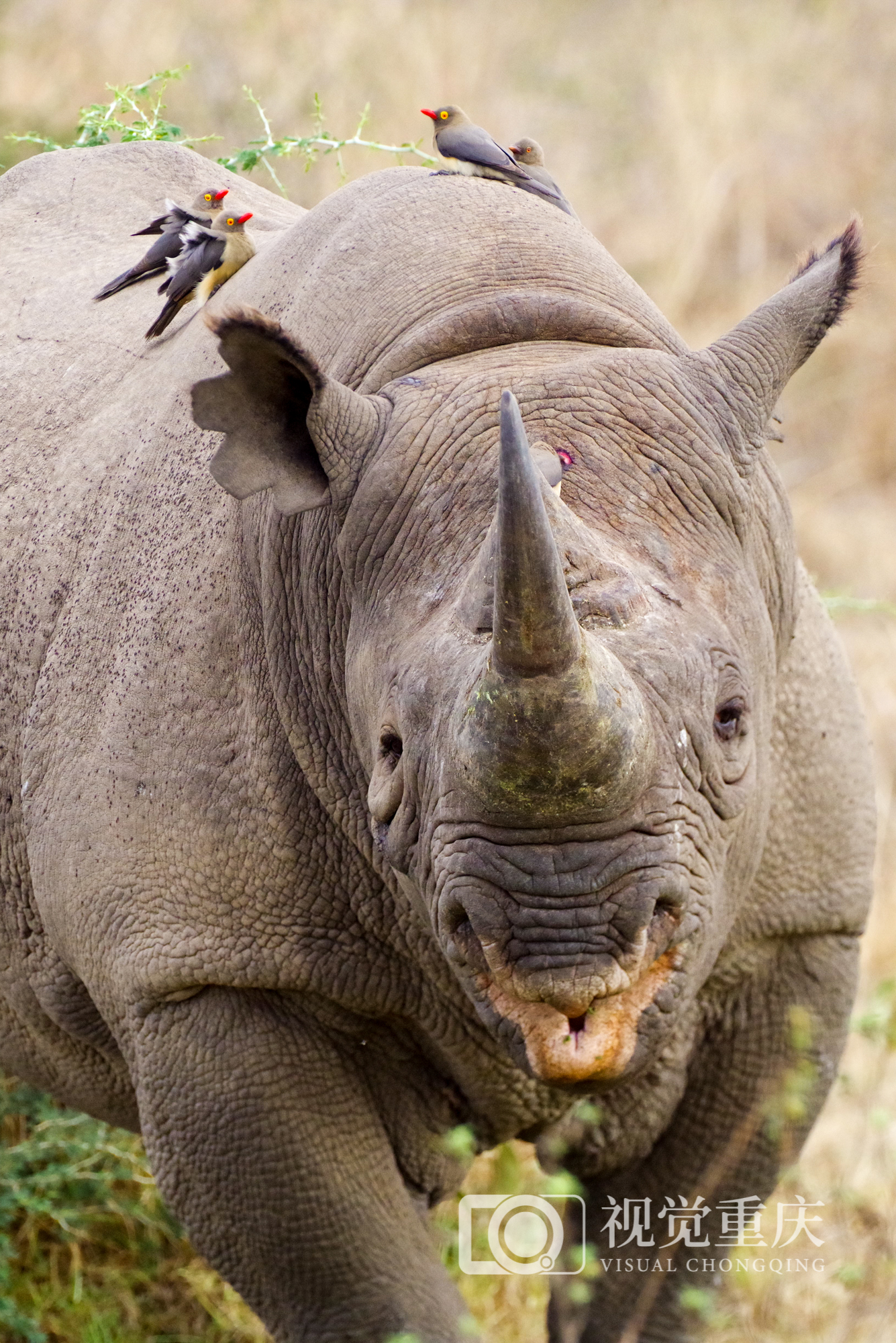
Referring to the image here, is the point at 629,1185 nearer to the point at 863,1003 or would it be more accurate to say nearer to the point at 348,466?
the point at 348,466

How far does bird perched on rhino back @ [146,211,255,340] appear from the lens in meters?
4.15

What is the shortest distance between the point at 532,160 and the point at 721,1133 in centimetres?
214

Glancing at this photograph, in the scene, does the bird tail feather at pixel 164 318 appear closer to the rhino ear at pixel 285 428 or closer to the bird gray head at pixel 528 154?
the bird gray head at pixel 528 154

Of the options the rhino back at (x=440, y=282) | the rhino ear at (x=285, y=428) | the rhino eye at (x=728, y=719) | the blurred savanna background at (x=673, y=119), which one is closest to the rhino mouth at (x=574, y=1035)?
the rhino eye at (x=728, y=719)

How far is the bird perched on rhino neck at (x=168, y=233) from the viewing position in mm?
4305

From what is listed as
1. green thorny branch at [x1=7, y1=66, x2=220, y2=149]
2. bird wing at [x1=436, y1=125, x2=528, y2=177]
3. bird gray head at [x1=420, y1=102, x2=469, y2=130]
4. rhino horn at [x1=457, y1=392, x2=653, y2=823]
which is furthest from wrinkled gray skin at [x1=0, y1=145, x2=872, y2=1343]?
green thorny branch at [x1=7, y1=66, x2=220, y2=149]

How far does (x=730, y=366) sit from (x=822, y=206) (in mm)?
8515

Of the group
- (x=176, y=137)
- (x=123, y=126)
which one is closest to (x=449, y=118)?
(x=123, y=126)

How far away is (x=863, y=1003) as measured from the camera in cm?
666

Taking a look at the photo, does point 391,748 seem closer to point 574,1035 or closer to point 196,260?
point 574,1035

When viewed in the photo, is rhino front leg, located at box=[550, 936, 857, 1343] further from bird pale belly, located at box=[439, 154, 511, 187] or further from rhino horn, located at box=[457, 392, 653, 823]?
bird pale belly, located at box=[439, 154, 511, 187]

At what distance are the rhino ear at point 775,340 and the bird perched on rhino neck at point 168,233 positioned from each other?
1375mm

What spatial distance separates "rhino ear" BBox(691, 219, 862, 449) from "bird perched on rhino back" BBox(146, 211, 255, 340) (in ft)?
3.93

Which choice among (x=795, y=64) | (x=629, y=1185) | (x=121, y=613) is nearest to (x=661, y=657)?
(x=121, y=613)
